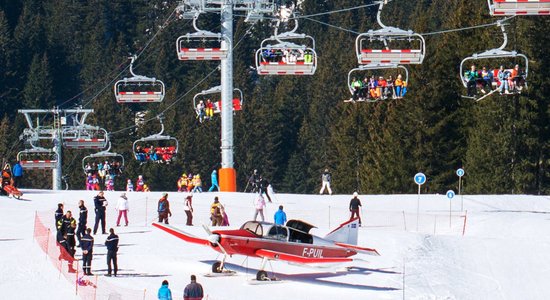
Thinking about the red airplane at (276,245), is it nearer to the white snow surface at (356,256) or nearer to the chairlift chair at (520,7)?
the white snow surface at (356,256)

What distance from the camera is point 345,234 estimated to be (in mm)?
44906

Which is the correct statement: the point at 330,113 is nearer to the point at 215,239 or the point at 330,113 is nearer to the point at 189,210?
the point at 189,210

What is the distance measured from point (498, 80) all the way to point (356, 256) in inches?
655

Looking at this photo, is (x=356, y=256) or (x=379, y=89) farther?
(x=379, y=89)

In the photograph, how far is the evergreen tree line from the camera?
94.5m

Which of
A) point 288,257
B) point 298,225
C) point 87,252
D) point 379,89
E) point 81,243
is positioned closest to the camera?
point 87,252

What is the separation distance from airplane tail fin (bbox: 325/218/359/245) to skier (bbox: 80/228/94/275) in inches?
291

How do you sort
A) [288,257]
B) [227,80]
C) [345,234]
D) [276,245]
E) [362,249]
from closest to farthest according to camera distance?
1. [288,257]
2. [276,245]
3. [362,249]
4. [345,234]
5. [227,80]

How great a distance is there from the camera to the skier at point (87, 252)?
40406 millimetres

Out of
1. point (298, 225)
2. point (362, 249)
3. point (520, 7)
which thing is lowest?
point (362, 249)

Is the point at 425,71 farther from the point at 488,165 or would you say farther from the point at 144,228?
the point at 144,228

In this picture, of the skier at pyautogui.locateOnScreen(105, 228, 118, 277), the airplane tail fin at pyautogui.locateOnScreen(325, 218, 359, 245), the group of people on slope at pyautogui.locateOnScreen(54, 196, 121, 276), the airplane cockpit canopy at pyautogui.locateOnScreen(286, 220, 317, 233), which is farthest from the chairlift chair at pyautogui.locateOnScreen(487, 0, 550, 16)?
the skier at pyautogui.locateOnScreen(105, 228, 118, 277)

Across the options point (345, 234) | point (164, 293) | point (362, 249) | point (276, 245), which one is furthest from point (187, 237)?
point (164, 293)

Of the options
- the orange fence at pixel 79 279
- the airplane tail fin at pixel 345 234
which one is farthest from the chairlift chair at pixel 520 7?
the orange fence at pixel 79 279
